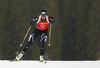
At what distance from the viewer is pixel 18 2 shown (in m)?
44.5

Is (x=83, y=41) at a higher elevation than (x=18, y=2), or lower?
lower

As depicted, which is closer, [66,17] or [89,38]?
[89,38]

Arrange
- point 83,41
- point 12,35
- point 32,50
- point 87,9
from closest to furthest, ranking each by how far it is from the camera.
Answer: point 32,50, point 12,35, point 83,41, point 87,9

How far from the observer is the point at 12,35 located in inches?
1678

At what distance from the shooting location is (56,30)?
4569 centimetres

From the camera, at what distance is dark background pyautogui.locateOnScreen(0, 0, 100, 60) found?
1609 inches

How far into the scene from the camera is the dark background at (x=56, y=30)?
40.9 metres

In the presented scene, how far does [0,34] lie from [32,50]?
25.9 ft

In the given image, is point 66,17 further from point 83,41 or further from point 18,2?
point 18,2
